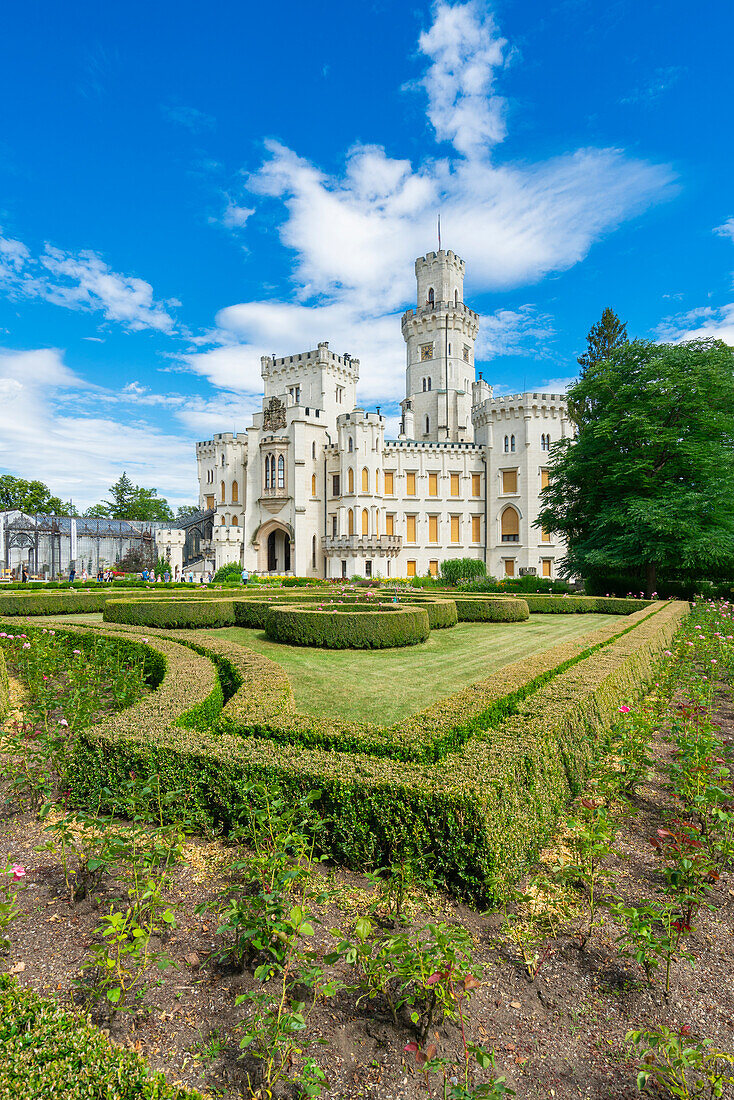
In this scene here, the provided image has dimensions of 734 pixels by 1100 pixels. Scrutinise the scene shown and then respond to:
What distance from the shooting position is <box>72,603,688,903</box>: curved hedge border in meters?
3.74

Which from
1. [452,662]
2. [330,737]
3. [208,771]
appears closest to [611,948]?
[330,737]

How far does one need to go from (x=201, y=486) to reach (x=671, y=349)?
3984 cm

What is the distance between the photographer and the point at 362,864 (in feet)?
13.3

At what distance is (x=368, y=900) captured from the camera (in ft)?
12.2

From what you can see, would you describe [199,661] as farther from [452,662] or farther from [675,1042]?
[675,1042]

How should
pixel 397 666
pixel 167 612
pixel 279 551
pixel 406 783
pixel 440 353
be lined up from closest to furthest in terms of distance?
pixel 406 783 → pixel 397 666 → pixel 167 612 → pixel 279 551 → pixel 440 353

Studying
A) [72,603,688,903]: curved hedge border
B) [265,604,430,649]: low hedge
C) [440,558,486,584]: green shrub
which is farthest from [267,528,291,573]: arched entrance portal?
[72,603,688,903]: curved hedge border

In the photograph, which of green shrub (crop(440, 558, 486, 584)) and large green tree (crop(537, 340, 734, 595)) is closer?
large green tree (crop(537, 340, 734, 595))

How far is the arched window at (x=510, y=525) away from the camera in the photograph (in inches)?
1730

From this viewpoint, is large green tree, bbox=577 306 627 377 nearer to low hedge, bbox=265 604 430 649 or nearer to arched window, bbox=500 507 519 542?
arched window, bbox=500 507 519 542

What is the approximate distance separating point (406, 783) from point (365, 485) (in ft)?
126

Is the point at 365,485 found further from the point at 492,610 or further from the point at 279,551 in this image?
the point at 492,610

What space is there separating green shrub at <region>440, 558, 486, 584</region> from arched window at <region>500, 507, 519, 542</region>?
1023cm

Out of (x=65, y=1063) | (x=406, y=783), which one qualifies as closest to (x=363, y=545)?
(x=406, y=783)
